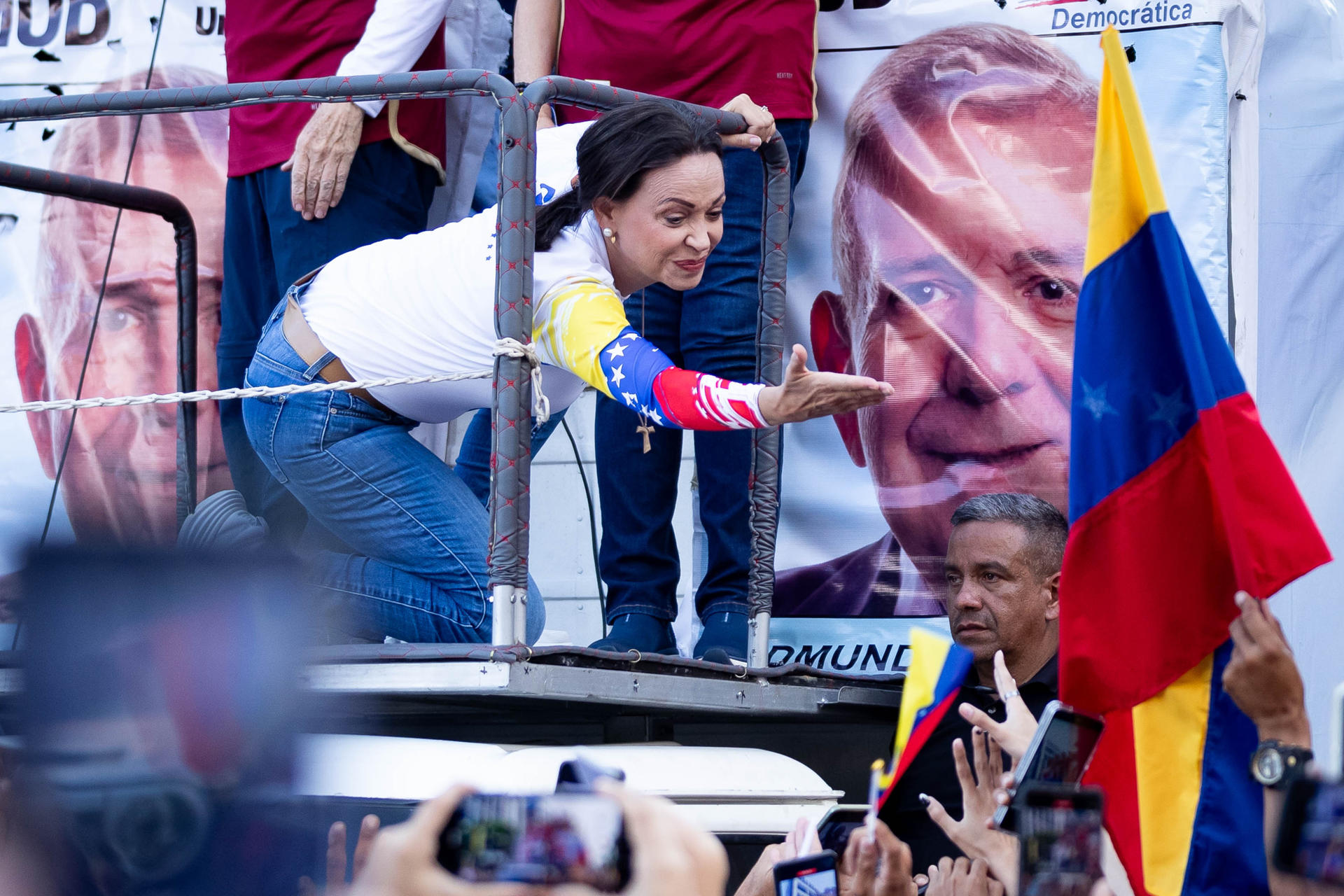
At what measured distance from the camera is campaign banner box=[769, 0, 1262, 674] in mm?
4316

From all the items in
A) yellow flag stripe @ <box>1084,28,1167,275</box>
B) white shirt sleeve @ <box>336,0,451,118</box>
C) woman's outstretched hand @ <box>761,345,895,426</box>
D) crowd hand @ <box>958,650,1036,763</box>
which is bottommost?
crowd hand @ <box>958,650,1036,763</box>

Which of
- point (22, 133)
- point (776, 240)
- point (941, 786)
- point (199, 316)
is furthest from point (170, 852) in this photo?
point (22, 133)

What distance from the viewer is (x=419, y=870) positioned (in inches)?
44.9

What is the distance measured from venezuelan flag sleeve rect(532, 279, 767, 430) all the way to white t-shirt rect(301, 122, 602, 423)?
1.6 inches

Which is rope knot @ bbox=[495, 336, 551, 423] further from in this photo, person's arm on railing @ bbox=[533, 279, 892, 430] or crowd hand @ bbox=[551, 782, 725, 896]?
crowd hand @ bbox=[551, 782, 725, 896]

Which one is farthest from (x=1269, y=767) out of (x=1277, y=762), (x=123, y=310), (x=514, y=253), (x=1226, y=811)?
(x=123, y=310)

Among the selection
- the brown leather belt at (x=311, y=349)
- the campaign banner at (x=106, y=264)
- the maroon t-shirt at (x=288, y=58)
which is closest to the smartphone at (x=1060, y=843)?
the brown leather belt at (x=311, y=349)

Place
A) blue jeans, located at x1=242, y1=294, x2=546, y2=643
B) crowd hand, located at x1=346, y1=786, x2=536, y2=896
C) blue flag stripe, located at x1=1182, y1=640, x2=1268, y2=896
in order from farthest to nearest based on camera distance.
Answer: blue jeans, located at x1=242, y1=294, x2=546, y2=643 < blue flag stripe, located at x1=1182, y1=640, x2=1268, y2=896 < crowd hand, located at x1=346, y1=786, x2=536, y2=896

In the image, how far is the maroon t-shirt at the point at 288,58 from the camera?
432 centimetres

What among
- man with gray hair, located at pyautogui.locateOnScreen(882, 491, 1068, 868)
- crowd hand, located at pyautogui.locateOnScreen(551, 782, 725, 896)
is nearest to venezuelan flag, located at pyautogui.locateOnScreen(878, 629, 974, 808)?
man with gray hair, located at pyautogui.locateOnScreen(882, 491, 1068, 868)

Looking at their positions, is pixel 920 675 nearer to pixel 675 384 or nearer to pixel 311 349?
pixel 675 384

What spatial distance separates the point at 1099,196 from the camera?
2.71 m

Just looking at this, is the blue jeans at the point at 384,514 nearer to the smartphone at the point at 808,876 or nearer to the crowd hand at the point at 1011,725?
the crowd hand at the point at 1011,725

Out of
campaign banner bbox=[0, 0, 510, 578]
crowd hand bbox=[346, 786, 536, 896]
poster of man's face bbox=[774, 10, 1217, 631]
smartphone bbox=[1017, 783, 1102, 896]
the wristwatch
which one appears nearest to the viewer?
crowd hand bbox=[346, 786, 536, 896]
